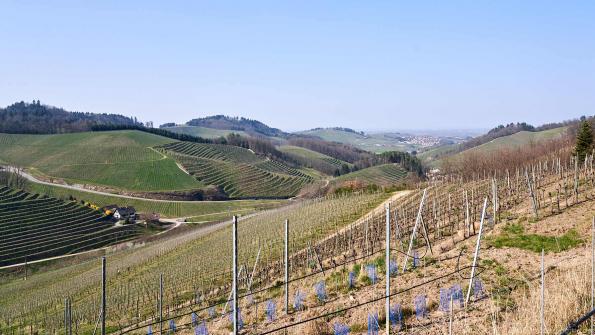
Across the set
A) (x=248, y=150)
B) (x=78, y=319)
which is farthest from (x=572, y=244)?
(x=248, y=150)

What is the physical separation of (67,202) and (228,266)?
5670 centimetres

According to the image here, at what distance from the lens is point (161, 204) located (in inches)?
3184

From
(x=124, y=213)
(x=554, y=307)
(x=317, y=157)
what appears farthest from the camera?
(x=317, y=157)

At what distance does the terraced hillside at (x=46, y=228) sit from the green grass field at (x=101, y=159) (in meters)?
21.5

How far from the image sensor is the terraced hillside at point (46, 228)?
52.4m

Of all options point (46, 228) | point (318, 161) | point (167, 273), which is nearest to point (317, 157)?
point (318, 161)

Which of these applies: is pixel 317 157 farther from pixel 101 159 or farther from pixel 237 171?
pixel 101 159

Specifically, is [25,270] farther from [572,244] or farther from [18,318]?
[572,244]

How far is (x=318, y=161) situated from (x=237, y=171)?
5204 centimetres

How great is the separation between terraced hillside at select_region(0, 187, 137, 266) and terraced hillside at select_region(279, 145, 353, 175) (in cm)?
8538

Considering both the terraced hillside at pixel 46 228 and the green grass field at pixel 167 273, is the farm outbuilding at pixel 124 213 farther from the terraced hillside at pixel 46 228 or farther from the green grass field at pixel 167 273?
the green grass field at pixel 167 273

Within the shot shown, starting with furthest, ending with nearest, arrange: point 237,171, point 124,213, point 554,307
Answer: point 237,171 < point 124,213 < point 554,307

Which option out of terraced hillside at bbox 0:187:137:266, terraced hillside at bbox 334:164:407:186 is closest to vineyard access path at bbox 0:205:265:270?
terraced hillside at bbox 0:187:137:266

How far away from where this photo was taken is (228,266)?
2475 cm
